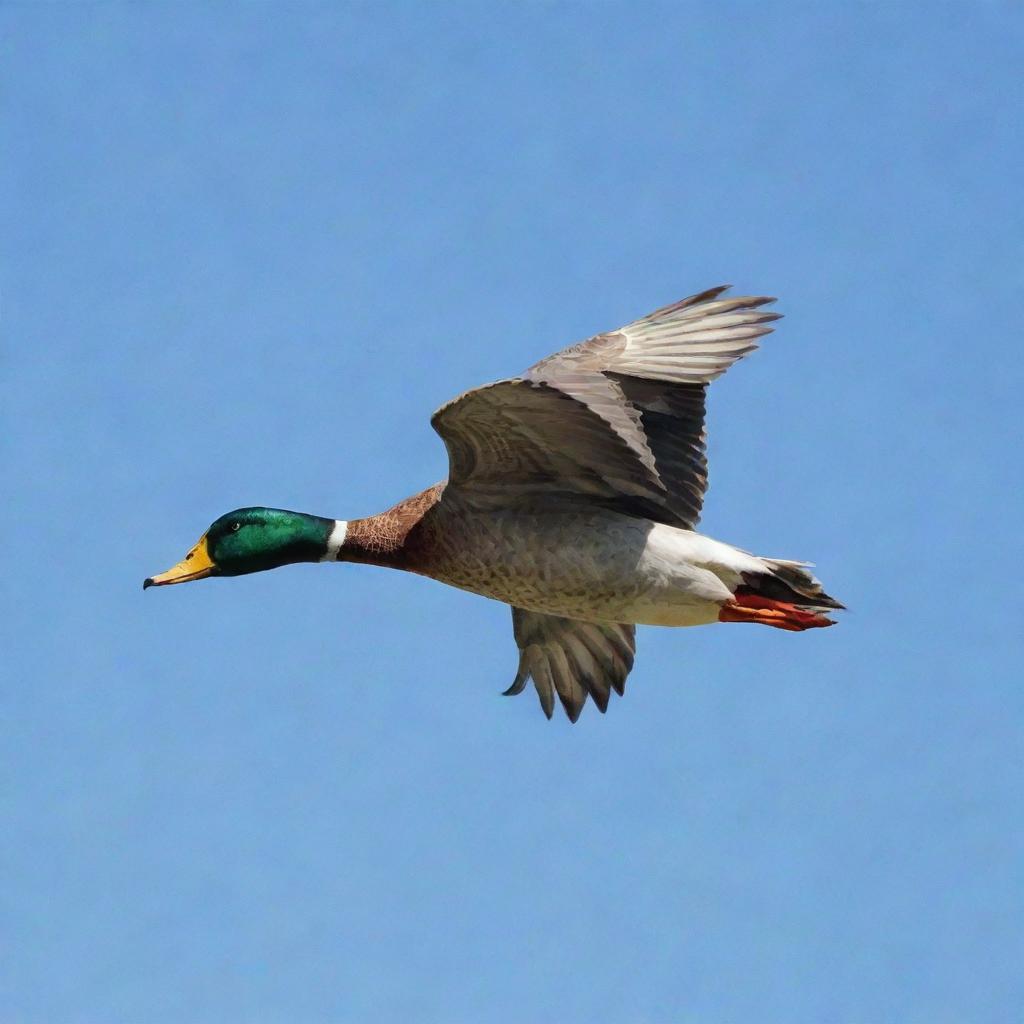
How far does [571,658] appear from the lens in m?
11.8

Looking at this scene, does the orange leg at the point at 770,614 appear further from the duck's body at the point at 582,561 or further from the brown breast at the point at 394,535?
the brown breast at the point at 394,535

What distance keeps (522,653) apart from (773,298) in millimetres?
2655

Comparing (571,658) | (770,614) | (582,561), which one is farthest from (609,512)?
(571,658)

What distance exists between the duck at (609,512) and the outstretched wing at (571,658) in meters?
1.26

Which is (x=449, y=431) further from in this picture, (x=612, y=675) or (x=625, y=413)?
(x=612, y=675)

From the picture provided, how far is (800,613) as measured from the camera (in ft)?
34.2

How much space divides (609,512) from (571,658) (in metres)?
1.82

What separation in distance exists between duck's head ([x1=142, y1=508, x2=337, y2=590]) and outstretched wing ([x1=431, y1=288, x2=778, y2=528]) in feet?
4.32

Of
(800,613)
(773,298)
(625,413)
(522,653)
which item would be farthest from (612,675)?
(625,413)

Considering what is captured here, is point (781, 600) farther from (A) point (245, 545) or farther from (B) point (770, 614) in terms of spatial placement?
(A) point (245, 545)

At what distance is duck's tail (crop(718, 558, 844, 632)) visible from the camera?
10336mm

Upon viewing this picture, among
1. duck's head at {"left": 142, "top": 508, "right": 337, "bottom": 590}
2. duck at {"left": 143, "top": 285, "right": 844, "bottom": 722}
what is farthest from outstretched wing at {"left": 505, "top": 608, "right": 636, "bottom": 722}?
duck's head at {"left": 142, "top": 508, "right": 337, "bottom": 590}

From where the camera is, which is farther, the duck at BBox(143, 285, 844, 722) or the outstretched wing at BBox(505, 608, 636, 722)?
the outstretched wing at BBox(505, 608, 636, 722)

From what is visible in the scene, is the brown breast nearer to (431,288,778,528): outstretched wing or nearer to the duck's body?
the duck's body
